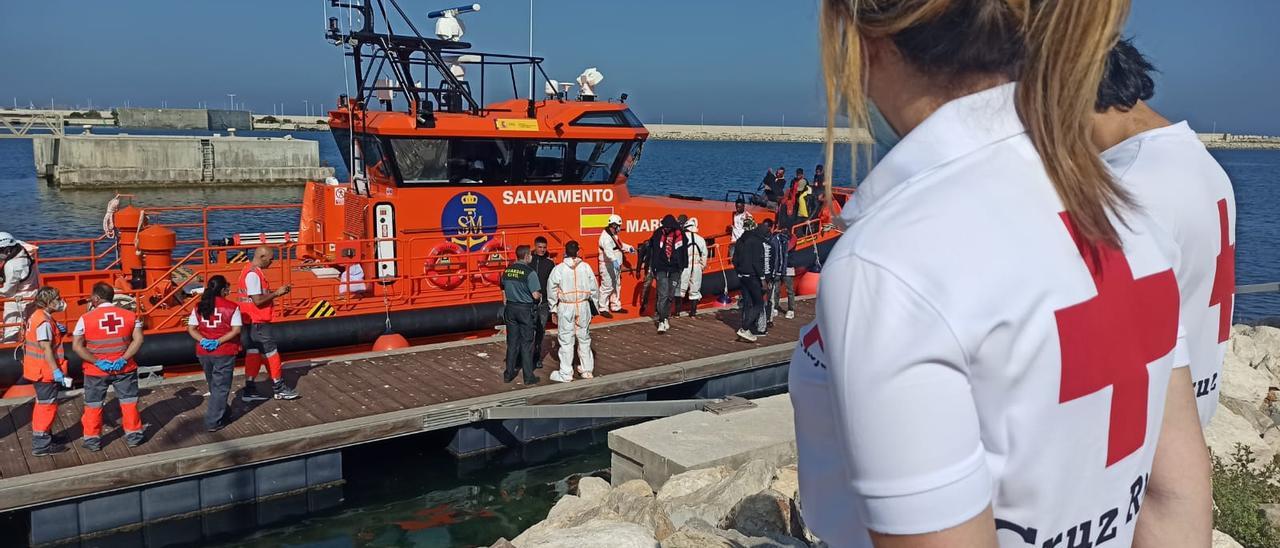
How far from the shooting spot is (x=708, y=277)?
11.8 metres

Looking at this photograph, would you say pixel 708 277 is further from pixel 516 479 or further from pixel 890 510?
pixel 890 510

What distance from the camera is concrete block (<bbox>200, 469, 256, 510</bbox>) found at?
22.5ft

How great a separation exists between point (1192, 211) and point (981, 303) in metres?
0.68

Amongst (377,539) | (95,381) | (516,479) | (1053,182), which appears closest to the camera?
(1053,182)

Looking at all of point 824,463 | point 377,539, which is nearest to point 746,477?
point 377,539

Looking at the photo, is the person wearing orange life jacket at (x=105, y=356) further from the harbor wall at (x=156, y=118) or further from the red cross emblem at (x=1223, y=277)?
the harbor wall at (x=156, y=118)

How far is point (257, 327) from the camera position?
25.5 ft

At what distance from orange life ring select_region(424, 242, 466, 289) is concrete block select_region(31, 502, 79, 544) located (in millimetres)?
4038

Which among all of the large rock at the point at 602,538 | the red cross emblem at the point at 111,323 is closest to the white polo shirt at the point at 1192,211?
the large rock at the point at 602,538

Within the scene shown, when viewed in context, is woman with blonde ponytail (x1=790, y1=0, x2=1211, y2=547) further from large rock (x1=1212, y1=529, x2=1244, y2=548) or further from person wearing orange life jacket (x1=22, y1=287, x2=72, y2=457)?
person wearing orange life jacket (x1=22, y1=287, x2=72, y2=457)

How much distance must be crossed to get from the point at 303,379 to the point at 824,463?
26.8ft

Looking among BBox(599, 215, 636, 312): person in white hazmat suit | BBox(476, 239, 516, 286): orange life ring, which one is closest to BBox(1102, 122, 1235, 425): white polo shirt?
BBox(476, 239, 516, 286): orange life ring

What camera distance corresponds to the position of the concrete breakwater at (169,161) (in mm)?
42656

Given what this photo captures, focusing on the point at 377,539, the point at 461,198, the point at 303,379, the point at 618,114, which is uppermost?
the point at 618,114
